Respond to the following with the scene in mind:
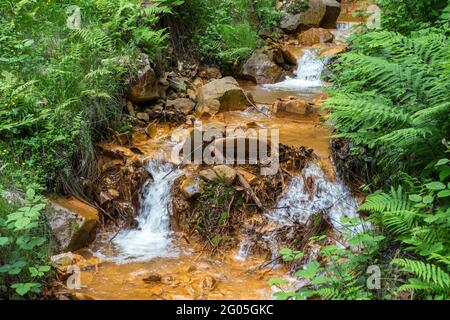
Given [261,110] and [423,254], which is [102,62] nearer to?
[261,110]

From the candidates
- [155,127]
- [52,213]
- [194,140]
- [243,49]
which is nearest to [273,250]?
[194,140]

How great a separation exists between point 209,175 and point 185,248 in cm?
95

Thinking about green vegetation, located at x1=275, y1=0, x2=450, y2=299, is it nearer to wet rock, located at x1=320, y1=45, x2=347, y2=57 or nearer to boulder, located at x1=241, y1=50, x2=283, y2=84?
boulder, located at x1=241, y1=50, x2=283, y2=84

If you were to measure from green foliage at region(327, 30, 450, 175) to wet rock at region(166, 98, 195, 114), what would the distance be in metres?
2.97

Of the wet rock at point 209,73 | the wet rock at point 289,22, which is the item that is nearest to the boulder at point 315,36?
the wet rock at point 289,22

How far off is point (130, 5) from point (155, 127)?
214cm

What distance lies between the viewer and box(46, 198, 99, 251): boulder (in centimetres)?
505

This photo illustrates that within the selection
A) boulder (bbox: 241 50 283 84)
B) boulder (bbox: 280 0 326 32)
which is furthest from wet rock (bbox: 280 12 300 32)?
boulder (bbox: 241 50 283 84)

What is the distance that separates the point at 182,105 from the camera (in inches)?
302

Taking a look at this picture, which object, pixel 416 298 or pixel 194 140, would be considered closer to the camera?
pixel 416 298

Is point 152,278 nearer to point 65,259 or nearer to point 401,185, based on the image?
point 65,259

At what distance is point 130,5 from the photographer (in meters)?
7.59

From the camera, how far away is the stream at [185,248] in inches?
178

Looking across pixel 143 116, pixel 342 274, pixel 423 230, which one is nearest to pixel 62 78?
pixel 143 116
